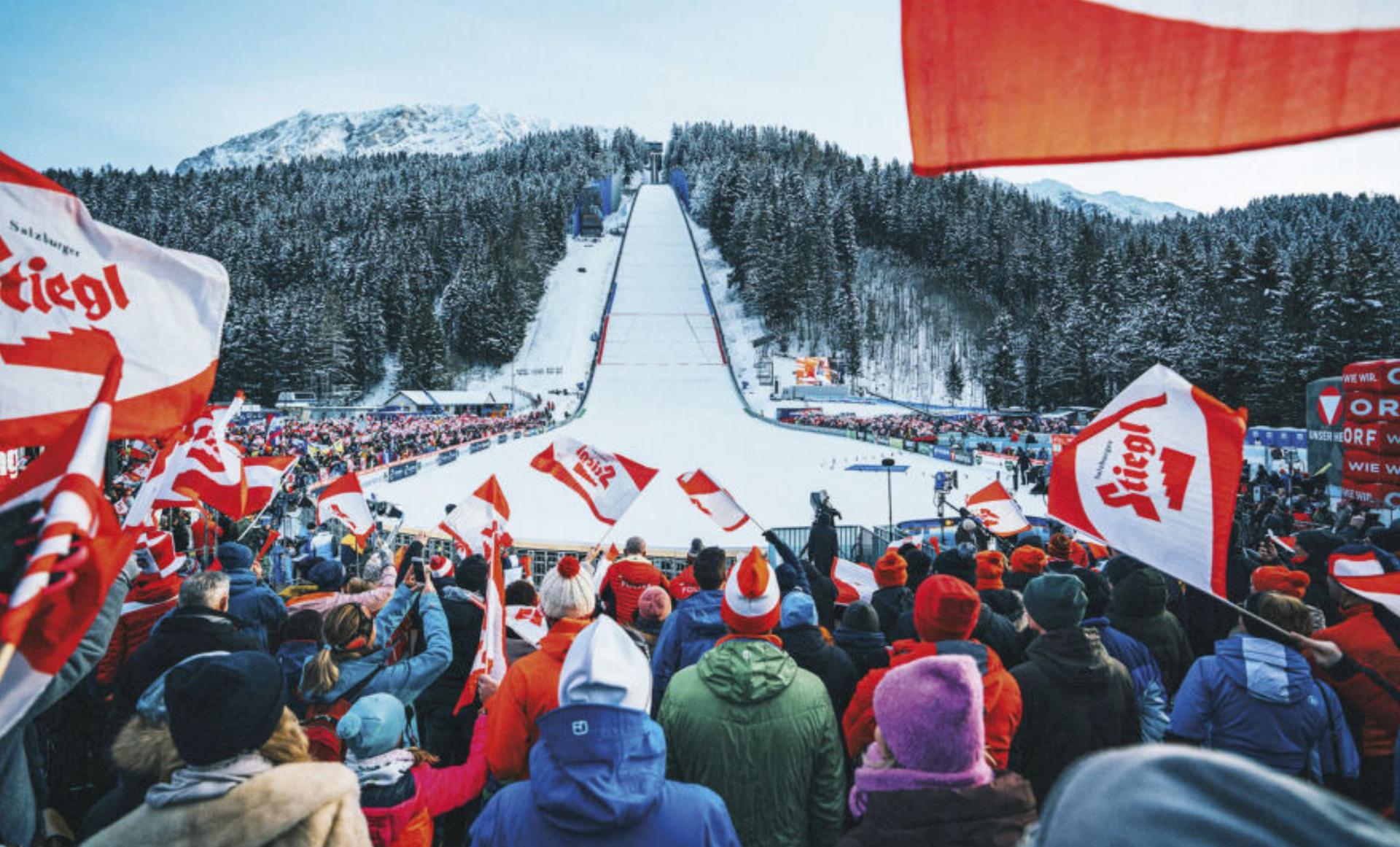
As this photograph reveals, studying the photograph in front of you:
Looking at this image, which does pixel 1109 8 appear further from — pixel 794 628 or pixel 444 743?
pixel 444 743

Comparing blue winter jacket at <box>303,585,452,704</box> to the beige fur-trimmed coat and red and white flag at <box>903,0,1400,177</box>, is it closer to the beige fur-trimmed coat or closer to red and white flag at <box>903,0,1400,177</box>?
the beige fur-trimmed coat

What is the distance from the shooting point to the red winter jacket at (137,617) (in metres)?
3.51

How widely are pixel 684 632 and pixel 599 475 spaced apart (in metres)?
3.93

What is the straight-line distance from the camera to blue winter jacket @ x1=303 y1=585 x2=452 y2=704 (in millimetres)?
2709

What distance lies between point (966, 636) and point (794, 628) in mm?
692

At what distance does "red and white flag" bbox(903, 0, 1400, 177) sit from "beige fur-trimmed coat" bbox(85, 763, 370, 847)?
1.84 m

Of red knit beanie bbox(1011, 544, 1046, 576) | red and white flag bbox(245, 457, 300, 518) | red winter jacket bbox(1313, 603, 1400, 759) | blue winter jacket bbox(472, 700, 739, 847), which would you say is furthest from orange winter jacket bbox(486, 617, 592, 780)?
red and white flag bbox(245, 457, 300, 518)

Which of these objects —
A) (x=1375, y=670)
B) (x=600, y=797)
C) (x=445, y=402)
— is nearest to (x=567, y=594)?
(x=600, y=797)

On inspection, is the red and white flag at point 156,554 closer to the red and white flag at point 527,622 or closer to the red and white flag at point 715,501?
the red and white flag at point 527,622

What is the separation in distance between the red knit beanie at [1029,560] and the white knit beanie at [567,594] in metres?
3.32

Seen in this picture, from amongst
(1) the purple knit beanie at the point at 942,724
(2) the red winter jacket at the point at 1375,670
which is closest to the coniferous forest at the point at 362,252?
(2) the red winter jacket at the point at 1375,670

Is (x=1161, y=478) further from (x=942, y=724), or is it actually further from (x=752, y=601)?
(x=942, y=724)

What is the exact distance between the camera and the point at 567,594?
2865mm

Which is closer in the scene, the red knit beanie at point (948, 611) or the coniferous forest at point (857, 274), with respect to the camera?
the red knit beanie at point (948, 611)
